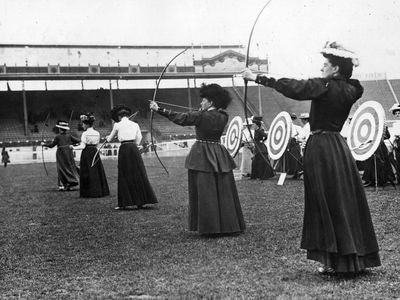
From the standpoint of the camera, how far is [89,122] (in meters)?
11.9

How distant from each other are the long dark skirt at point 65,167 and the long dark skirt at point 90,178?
2.26 m

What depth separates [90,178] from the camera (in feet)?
39.9

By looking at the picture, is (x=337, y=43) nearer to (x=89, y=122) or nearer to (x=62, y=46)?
(x=89, y=122)

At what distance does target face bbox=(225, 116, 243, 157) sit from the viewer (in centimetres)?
1364

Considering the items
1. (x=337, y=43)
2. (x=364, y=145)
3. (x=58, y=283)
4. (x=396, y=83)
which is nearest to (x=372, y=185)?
(x=364, y=145)

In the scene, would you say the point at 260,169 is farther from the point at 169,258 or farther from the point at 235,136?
the point at 169,258

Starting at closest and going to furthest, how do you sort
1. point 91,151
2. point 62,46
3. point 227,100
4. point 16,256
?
point 16,256, point 227,100, point 91,151, point 62,46

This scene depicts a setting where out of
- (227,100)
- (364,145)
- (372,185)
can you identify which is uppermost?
(227,100)

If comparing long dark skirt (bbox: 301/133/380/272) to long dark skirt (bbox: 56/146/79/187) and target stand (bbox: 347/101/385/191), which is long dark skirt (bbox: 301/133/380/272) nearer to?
target stand (bbox: 347/101/385/191)

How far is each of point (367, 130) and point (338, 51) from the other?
5.70 metres

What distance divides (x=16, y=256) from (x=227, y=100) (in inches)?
117

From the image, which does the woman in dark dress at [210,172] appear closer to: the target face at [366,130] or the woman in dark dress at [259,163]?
the target face at [366,130]

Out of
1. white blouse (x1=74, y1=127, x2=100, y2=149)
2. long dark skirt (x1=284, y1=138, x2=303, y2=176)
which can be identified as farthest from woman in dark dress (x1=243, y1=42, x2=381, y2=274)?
long dark skirt (x1=284, y1=138, x2=303, y2=176)

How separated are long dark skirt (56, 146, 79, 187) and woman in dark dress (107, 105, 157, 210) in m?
5.08
